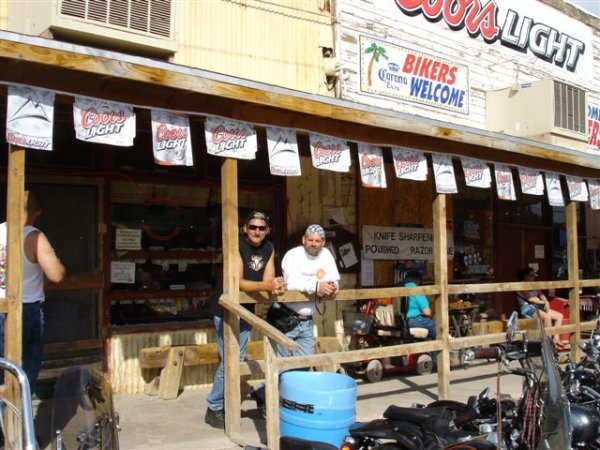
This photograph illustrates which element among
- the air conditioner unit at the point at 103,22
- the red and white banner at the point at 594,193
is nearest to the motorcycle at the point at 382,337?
the red and white banner at the point at 594,193

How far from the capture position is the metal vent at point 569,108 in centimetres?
1173

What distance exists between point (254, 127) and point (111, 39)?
2068 mm

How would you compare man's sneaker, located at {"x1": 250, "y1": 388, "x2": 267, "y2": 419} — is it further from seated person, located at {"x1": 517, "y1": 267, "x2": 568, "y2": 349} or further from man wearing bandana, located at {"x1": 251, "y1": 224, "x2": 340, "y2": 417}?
seated person, located at {"x1": 517, "y1": 267, "x2": 568, "y2": 349}

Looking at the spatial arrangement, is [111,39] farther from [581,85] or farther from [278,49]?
[581,85]

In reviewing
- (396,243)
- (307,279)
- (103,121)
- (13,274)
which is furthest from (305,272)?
(396,243)

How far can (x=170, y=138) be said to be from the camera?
5.47m

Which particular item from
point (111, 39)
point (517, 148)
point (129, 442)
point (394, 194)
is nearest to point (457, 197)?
point (394, 194)

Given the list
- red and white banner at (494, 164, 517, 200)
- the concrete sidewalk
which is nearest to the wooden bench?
the concrete sidewalk

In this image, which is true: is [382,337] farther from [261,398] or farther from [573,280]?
[261,398]

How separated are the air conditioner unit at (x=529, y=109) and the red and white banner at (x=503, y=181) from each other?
11.0 feet

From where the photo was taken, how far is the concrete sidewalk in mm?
5512

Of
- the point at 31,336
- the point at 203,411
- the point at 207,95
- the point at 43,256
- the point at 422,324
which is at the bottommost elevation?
the point at 203,411

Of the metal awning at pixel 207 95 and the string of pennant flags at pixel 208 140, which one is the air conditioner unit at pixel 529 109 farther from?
the metal awning at pixel 207 95

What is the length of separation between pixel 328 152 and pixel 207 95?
1.55 meters
